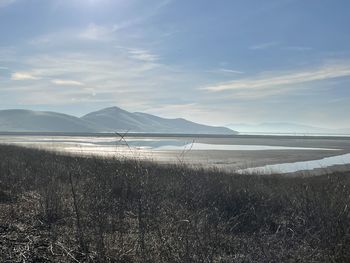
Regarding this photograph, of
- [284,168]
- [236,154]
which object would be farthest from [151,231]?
[236,154]

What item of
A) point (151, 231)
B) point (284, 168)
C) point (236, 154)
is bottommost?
point (284, 168)

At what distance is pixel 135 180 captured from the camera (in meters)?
11.2

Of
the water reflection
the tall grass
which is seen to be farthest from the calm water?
the tall grass

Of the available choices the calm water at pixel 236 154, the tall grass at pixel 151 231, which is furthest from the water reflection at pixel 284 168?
the tall grass at pixel 151 231

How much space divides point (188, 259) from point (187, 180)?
7.00m

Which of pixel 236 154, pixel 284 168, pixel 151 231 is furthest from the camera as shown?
pixel 236 154

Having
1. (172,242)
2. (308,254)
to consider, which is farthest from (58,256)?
(308,254)

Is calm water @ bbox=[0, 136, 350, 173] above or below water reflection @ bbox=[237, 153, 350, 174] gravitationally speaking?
above

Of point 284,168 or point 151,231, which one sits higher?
point 151,231

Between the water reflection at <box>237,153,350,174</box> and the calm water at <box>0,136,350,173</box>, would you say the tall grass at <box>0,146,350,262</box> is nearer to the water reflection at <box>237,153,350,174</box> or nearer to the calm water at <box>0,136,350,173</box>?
the calm water at <box>0,136,350,173</box>

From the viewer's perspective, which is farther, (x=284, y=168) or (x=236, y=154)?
(x=236, y=154)

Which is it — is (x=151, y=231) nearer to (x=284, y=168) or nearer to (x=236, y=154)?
(x=284, y=168)

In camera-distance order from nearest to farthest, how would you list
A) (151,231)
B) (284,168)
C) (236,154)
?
(151,231), (284,168), (236,154)

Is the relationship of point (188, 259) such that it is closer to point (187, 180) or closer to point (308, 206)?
point (308, 206)
